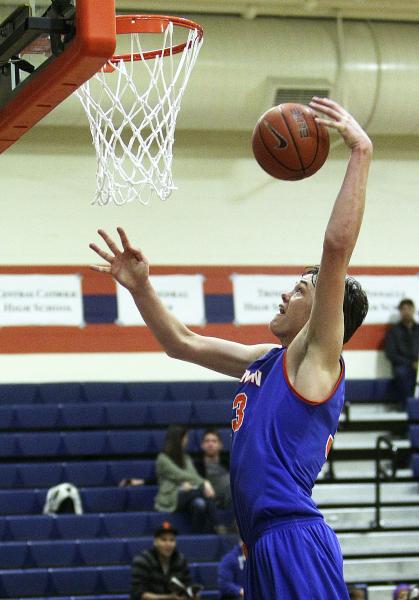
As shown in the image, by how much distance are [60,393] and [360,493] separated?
310 centimetres

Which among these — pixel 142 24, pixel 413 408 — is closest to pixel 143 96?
pixel 142 24

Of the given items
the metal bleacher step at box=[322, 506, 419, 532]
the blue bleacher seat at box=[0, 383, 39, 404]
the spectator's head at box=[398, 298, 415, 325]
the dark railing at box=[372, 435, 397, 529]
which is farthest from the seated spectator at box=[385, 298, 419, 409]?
the blue bleacher seat at box=[0, 383, 39, 404]

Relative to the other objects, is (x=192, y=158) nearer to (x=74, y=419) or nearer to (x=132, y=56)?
(x=74, y=419)

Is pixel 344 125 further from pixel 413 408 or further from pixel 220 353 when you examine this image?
pixel 413 408

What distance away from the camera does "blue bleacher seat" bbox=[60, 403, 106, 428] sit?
34.6 ft

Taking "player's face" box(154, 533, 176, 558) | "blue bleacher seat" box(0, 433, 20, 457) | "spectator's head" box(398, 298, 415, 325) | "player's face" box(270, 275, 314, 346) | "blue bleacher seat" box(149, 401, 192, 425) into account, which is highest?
"player's face" box(270, 275, 314, 346)

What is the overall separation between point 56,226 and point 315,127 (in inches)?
313

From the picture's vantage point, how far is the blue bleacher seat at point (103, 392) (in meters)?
10.9

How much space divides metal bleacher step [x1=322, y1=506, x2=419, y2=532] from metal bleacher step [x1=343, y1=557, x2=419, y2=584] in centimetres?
44

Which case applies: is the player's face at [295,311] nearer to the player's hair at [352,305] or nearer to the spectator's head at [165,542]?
the player's hair at [352,305]

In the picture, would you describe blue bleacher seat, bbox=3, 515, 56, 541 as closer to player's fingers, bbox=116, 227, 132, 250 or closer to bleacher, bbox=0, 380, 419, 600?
bleacher, bbox=0, 380, 419, 600

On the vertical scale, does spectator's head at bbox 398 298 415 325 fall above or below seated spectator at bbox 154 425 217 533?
above

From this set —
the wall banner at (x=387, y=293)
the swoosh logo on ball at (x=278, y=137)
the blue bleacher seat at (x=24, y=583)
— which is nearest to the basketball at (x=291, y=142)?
the swoosh logo on ball at (x=278, y=137)

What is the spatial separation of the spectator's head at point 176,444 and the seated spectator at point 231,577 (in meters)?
1.39
